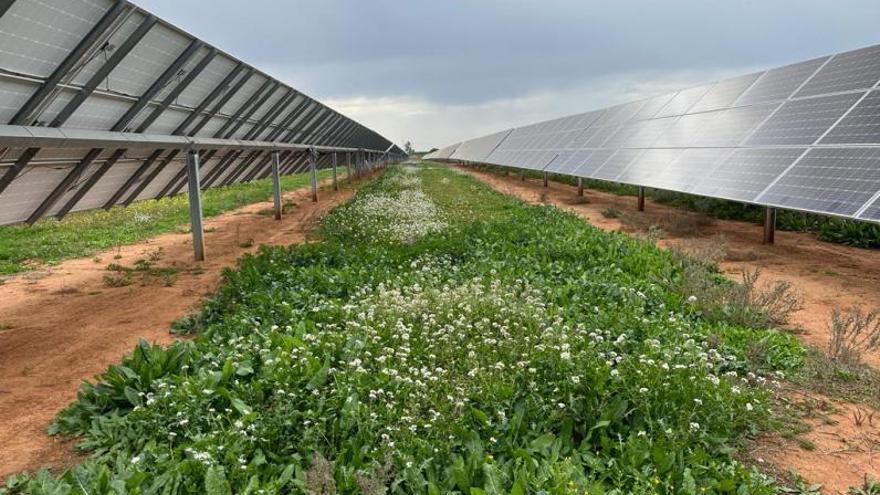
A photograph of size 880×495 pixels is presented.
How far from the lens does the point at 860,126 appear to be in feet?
41.5

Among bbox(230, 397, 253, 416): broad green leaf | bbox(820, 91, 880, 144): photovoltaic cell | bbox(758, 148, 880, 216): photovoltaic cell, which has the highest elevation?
bbox(820, 91, 880, 144): photovoltaic cell

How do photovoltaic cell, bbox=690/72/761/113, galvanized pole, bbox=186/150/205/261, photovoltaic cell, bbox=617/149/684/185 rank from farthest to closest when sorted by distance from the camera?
1. photovoltaic cell, bbox=690/72/761/113
2. photovoltaic cell, bbox=617/149/684/185
3. galvanized pole, bbox=186/150/205/261

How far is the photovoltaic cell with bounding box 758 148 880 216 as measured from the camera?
1025 centimetres

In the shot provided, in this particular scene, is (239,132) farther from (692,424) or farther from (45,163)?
(692,424)

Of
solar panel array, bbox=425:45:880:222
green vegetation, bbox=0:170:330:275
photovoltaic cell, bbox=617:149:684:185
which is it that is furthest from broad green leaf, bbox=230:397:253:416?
photovoltaic cell, bbox=617:149:684:185

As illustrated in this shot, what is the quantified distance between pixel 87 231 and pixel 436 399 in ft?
54.3

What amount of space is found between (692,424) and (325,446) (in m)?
2.88

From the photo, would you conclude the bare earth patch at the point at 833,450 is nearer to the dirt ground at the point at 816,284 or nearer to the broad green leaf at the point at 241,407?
the dirt ground at the point at 816,284

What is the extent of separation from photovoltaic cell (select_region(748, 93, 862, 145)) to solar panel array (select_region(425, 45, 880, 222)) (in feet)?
0.11

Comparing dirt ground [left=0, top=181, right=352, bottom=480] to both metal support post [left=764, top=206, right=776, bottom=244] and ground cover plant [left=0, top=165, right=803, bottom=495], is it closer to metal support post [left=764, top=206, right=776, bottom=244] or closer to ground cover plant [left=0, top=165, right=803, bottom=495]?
ground cover plant [left=0, top=165, right=803, bottom=495]

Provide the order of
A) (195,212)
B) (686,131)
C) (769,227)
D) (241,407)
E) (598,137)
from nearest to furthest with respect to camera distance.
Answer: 1. (241,407)
2. (195,212)
3. (769,227)
4. (686,131)
5. (598,137)

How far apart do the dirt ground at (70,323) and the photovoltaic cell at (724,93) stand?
616 inches

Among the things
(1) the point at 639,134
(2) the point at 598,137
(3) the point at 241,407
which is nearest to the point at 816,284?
(3) the point at 241,407

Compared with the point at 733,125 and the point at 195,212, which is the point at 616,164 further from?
the point at 195,212
